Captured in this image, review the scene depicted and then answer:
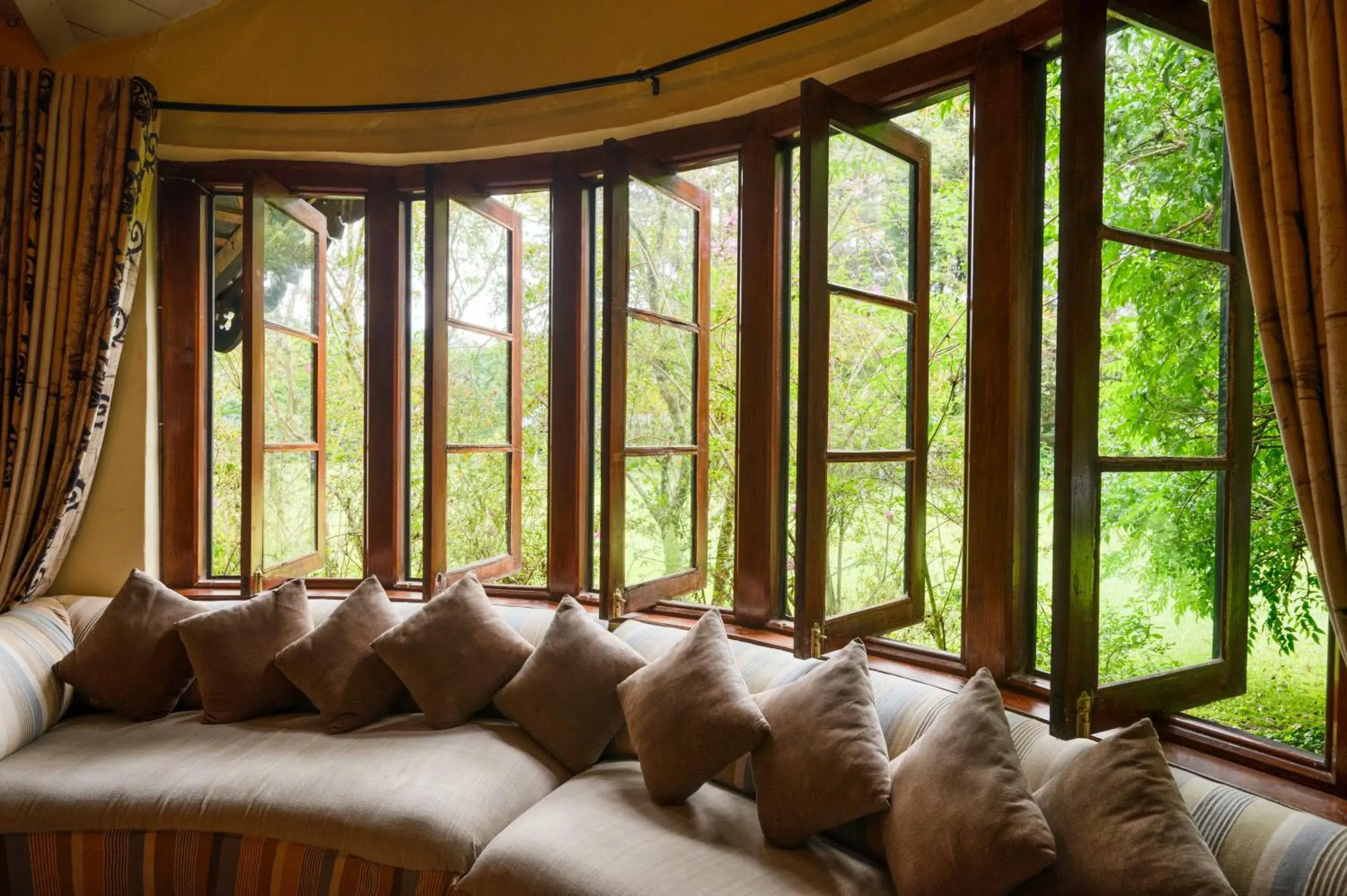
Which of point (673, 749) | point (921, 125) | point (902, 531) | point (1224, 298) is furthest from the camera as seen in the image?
point (921, 125)

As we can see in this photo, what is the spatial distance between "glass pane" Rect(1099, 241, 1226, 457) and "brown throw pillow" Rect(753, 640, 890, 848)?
2.74 feet

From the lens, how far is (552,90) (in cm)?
279

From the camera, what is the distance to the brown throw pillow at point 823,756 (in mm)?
1802

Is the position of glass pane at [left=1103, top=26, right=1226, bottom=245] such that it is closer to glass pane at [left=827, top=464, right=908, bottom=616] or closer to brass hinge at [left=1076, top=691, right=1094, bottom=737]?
glass pane at [left=827, top=464, right=908, bottom=616]

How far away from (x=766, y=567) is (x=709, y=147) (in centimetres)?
147

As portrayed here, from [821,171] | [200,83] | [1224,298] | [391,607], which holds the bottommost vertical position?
[391,607]

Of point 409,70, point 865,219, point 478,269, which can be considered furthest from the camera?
point 478,269

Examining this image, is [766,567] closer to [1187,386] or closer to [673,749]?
[673,749]

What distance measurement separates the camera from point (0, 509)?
2.82 metres

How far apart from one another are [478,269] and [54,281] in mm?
1474

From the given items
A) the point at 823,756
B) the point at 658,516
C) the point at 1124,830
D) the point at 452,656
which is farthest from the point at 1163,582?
the point at 452,656

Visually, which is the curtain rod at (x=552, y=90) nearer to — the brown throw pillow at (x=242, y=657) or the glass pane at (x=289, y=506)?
the glass pane at (x=289, y=506)

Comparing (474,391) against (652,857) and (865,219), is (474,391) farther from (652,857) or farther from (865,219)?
(652,857)

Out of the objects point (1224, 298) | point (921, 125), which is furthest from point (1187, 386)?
point (921, 125)
